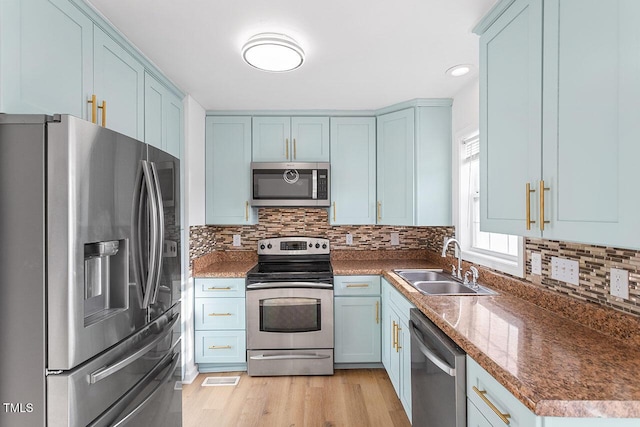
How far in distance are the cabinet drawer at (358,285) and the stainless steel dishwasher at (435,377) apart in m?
0.95

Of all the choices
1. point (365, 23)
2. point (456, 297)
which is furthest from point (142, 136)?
point (456, 297)

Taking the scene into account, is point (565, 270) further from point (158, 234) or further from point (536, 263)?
point (158, 234)

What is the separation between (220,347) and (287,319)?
0.64 m

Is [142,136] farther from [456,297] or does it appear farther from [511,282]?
[511,282]

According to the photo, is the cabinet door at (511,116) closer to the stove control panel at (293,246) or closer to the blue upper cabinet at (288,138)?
the blue upper cabinet at (288,138)

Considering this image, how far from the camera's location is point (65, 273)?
1.02 metres

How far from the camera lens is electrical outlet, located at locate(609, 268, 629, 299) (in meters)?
1.21

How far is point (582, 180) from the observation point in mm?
1024

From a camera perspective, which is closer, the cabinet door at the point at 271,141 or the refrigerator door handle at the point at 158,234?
the refrigerator door handle at the point at 158,234

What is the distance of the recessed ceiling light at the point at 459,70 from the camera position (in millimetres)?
2162

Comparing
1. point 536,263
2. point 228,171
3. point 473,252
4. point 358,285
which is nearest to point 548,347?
point 536,263

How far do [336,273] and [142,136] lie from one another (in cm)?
178

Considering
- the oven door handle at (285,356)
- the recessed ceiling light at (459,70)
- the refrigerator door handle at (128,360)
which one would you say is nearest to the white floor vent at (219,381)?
the oven door handle at (285,356)

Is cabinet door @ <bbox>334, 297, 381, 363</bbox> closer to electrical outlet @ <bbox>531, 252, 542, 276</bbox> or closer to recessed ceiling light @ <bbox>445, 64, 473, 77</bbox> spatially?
electrical outlet @ <bbox>531, 252, 542, 276</bbox>
